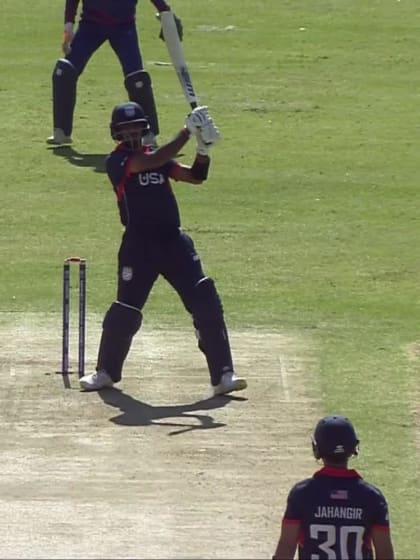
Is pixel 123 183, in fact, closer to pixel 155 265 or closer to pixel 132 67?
pixel 155 265

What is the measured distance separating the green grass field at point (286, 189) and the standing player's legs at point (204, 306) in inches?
30.3

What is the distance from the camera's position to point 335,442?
8.00 meters

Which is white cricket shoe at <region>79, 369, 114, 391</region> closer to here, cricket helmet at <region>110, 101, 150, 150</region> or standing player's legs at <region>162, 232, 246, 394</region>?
standing player's legs at <region>162, 232, 246, 394</region>

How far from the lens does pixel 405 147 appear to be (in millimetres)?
21438

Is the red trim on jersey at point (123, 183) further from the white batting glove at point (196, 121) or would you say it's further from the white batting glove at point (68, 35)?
the white batting glove at point (68, 35)

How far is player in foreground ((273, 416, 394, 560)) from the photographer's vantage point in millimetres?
7934

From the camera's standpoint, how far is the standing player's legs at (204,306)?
1262cm

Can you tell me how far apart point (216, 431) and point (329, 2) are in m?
20.0

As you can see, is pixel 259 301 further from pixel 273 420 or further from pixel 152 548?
pixel 152 548

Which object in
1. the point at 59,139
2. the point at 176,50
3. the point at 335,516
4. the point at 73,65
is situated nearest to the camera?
the point at 335,516

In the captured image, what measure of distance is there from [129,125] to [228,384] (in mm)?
2028

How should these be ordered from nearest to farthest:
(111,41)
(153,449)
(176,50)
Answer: (153,449) → (176,50) → (111,41)

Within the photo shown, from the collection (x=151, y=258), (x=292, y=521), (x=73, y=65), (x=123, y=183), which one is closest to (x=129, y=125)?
(x=123, y=183)

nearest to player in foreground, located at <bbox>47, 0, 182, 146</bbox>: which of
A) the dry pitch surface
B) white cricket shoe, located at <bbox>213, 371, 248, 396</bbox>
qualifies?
the dry pitch surface
